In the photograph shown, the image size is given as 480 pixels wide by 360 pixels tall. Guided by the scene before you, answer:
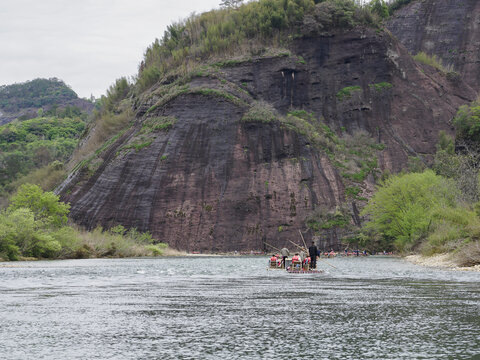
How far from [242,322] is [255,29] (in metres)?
109

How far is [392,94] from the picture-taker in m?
112

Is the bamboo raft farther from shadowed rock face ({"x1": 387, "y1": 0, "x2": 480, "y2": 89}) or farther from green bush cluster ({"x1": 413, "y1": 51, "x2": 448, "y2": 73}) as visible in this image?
shadowed rock face ({"x1": 387, "y1": 0, "x2": 480, "y2": 89})

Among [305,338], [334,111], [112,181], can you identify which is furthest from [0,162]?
[305,338]

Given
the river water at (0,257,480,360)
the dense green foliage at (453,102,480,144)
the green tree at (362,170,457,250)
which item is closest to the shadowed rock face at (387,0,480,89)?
the dense green foliage at (453,102,480,144)

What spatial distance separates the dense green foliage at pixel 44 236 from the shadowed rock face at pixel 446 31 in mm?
90900

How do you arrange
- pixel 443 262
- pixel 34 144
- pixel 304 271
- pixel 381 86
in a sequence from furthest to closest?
pixel 34 144 → pixel 381 86 → pixel 443 262 → pixel 304 271

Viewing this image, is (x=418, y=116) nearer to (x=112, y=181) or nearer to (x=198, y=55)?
(x=198, y=55)

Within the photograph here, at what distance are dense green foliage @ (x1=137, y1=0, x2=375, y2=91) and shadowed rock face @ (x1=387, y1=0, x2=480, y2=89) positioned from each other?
82.9ft

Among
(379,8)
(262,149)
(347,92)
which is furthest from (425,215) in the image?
(379,8)

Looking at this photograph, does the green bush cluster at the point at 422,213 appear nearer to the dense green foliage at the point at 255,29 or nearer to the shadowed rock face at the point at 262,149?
the shadowed rock face at the point at 262,149

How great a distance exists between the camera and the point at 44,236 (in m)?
56.0

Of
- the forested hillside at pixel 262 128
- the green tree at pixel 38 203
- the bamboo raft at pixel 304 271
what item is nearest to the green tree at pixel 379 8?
the forested hillside at pixel 262 128

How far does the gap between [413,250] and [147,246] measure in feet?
123

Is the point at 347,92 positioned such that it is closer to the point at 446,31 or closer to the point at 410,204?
the point at 446,31
